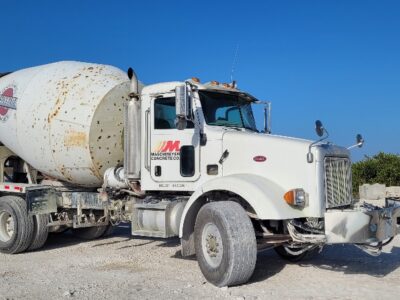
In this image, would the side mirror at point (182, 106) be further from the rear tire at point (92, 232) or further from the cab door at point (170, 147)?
the rear tire at point (92, 232)

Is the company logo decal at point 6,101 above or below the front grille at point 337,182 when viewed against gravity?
above

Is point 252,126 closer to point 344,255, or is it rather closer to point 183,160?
point 183,160

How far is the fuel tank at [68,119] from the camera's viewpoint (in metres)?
8.80

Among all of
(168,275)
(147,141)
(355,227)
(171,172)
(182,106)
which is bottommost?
(168,275)

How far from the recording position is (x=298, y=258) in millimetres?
8164

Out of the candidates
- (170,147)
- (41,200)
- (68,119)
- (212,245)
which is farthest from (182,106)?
(41,200)

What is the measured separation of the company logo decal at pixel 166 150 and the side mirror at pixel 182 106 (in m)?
0.52

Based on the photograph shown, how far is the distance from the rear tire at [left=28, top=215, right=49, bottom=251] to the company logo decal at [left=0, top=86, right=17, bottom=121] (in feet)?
7.01

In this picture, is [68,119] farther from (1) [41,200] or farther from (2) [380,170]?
(2) [380,170]

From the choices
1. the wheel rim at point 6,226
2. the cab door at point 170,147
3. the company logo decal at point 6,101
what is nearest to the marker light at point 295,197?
the cab door at point 170,147

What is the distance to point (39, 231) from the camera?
935 cm

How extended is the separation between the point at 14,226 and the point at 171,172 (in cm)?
346

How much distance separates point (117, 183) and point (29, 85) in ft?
9.30

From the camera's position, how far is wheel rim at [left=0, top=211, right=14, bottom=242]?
30.8 ft
